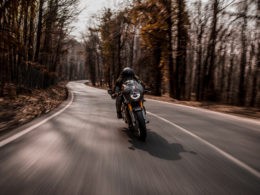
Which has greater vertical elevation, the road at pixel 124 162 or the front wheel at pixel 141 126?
the front wheel at pixel 141 126

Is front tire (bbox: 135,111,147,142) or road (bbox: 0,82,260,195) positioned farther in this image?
front tire (bbox: 135,111,147,142)

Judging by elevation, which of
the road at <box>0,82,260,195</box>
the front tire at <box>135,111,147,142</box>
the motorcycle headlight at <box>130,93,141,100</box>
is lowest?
the road at <box>0,82,260,195</box>

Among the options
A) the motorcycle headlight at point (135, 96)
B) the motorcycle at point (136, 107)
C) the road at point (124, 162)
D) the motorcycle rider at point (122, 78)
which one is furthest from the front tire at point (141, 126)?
the motorcycle rider at point (122, 78)

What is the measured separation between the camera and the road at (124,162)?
327 cm

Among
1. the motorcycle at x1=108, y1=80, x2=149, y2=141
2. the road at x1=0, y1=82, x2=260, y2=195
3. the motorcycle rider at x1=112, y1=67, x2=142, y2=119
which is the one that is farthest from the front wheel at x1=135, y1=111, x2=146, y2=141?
the motorcycle rider at x1=112, y1=67, x2=142, y2=119

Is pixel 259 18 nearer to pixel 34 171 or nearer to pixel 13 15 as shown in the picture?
pixel 13 15

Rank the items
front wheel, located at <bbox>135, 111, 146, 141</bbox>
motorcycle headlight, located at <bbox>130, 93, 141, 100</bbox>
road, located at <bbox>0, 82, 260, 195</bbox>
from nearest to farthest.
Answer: road, located at <bbox>0, 82, 260, 195</bbox> → front wheel, located at <bbox>135, 111, 146, 141</bbox> → motorcycle headlight, located at <bbox>130, 93, 141, 100</bbox>

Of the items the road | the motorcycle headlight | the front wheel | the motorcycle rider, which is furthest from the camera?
the motorcycle rider

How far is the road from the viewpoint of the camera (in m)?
3.27

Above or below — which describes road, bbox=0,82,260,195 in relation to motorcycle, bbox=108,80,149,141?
below

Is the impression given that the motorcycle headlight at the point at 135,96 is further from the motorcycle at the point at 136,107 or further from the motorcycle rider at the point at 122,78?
the motorcycle rider at the point at 122,78

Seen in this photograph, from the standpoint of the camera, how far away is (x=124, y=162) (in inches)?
171

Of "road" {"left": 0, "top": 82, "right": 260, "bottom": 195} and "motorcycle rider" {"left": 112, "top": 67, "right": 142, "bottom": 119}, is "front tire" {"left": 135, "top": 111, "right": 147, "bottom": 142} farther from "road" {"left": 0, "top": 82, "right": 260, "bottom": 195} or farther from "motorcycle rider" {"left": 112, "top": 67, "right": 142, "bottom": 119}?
"motorcycle rider" {"left": 112, "top": 67, "right": 142, "bottom": 119}

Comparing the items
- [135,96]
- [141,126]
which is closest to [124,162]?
[141,126]
